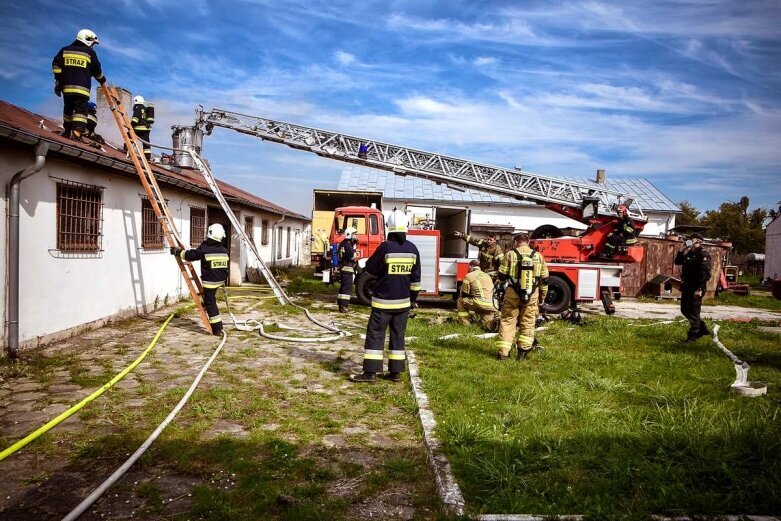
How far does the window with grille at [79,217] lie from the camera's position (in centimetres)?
671

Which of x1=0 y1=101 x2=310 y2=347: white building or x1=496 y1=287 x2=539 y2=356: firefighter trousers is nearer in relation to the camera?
x1=0 y1=101 x2=310 y2=347: white building

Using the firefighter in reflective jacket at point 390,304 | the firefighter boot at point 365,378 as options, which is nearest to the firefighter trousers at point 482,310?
the firefighter in reflective jacket at point 390,304

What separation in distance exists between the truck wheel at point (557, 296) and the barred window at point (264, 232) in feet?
37.5

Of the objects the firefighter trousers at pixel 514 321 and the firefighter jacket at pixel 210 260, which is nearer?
the firefighter trousers at pixel 514 321

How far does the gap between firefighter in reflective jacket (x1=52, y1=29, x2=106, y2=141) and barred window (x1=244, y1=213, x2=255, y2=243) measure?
27.3ft

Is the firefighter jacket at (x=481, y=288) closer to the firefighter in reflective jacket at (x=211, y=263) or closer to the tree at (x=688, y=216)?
the firefighter in reflective jacket at (x=211, y=263)

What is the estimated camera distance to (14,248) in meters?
5.61

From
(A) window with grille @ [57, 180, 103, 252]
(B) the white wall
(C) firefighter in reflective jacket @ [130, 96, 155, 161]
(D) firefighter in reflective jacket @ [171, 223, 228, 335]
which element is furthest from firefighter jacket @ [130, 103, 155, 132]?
(B) the white wall

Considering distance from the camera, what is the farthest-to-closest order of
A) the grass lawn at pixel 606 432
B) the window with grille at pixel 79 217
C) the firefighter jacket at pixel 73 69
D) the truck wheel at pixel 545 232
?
the truck wheel at pixel 545 232, the firefighter jacket at pixel 73 69, the window with grille at pixel 79 217, the grass lawn at pixel 606 432

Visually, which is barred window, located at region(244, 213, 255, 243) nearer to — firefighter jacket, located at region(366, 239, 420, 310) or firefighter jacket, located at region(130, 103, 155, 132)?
firefighter jacket, located at region(130, 103, 155, 132)

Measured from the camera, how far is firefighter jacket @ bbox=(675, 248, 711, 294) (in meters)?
7.29

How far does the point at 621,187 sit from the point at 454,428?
99.1ft

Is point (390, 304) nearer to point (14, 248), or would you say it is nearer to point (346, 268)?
point (14, 248)

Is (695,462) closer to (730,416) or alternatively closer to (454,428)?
(730,416)
